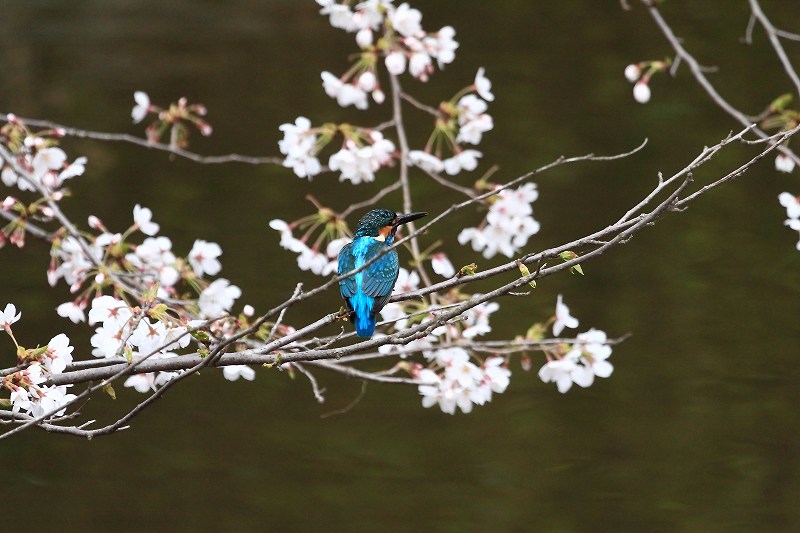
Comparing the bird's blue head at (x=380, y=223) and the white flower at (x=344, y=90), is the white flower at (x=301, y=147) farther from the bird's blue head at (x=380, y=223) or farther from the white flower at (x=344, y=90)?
the bird's blue head at (x=380, y=223)

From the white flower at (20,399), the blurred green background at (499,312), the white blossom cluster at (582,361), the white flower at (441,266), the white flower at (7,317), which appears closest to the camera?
the white flower at (20,399)

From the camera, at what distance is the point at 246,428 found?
16.8ft

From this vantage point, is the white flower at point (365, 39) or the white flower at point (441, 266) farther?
the white flower at point (365, 39)

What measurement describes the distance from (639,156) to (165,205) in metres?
2.98

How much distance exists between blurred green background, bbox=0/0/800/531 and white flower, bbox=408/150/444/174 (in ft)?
4.83

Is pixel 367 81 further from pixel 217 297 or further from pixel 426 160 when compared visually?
pixel 217 297

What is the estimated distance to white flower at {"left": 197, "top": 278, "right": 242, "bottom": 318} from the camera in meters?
3.19

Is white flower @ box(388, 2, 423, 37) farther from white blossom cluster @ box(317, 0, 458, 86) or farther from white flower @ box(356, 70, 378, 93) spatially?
white flower @ box(356, 70, 378, 93)

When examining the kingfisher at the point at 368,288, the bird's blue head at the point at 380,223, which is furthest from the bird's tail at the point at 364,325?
the bird's blue head at the point at 380,223

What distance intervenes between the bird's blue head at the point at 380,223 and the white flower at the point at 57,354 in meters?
0.85

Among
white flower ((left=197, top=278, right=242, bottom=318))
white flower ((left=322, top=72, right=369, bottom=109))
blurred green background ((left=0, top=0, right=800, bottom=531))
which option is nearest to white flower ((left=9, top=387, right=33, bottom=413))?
white flower ((left=197, top=278, right=242, bottom=318))

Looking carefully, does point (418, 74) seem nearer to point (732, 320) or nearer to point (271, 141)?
point (732, 320)

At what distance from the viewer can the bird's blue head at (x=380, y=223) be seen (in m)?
2.92

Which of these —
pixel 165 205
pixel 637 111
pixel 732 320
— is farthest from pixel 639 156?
pixel 165 205
